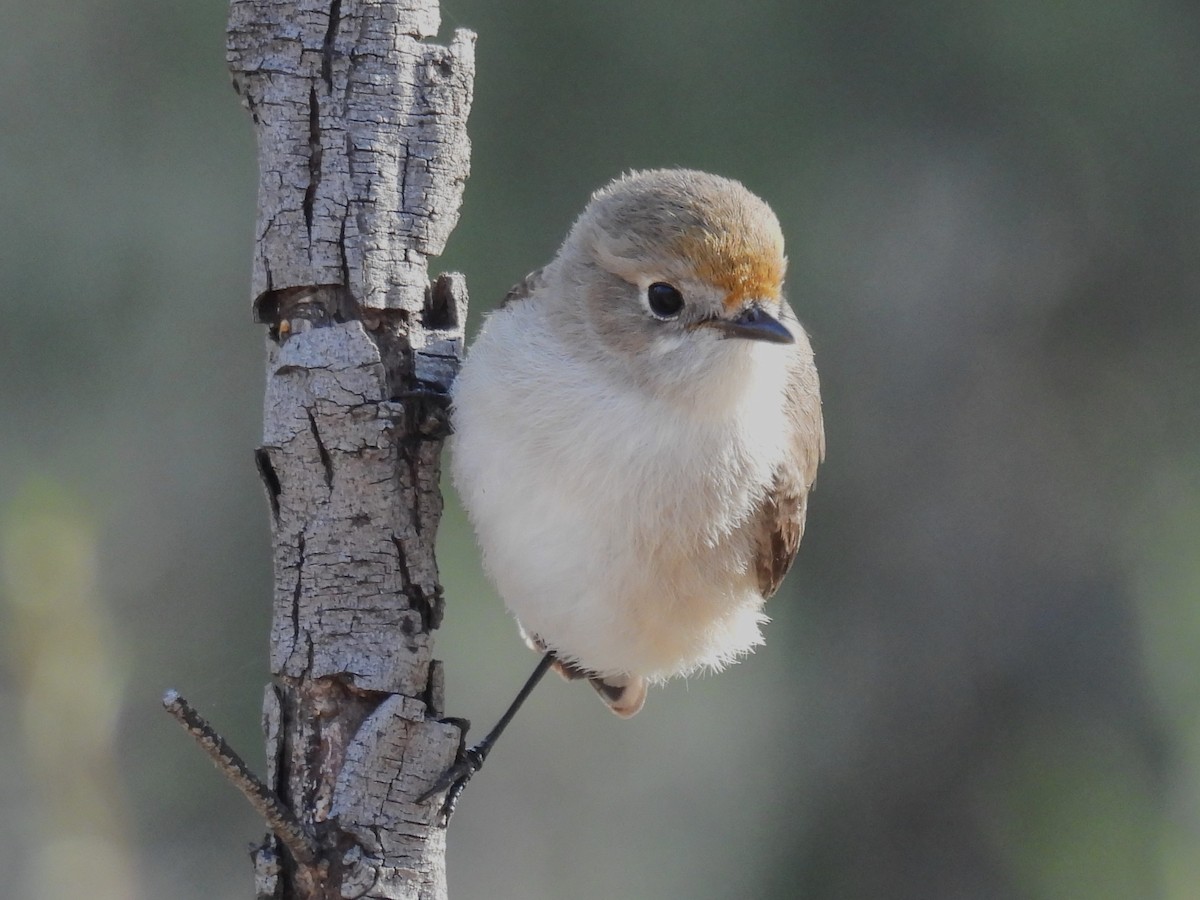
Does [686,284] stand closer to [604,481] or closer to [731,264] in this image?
[731,264]

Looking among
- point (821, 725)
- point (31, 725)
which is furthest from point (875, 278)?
point (31, 725)

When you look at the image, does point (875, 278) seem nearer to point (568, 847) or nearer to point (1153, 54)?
point (1153, 54)

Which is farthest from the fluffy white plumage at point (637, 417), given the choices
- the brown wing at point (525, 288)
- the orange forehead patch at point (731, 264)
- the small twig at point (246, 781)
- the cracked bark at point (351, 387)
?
the small twig at point (246, 781)

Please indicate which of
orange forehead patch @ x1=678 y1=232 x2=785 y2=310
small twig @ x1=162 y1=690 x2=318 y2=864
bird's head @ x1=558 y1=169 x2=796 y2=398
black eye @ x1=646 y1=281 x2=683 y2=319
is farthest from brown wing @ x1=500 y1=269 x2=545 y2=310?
small twig @ x1=162 y1=690 x2=318 y2=864

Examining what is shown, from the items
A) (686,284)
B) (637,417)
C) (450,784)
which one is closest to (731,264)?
(686,284)

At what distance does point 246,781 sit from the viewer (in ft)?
8.67

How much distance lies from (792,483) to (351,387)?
1.24 meters

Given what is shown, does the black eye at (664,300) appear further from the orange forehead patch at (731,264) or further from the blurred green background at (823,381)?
the blurred green background at (823,381)

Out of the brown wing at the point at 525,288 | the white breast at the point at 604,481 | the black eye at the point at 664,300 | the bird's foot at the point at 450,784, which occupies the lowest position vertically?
the bird's foot at the point at 450,784

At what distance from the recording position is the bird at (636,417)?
3.39 metres

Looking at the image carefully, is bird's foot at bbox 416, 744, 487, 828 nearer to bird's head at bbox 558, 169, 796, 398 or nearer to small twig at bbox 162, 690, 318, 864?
small twig at bbox 162, 690, 318, 864

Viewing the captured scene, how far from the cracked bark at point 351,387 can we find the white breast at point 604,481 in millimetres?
234

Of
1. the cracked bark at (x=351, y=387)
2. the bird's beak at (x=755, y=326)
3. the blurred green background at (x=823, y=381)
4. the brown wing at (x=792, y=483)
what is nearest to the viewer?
the cracked bark at (x=351, y=387)

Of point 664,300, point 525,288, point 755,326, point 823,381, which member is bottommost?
point 755,326
